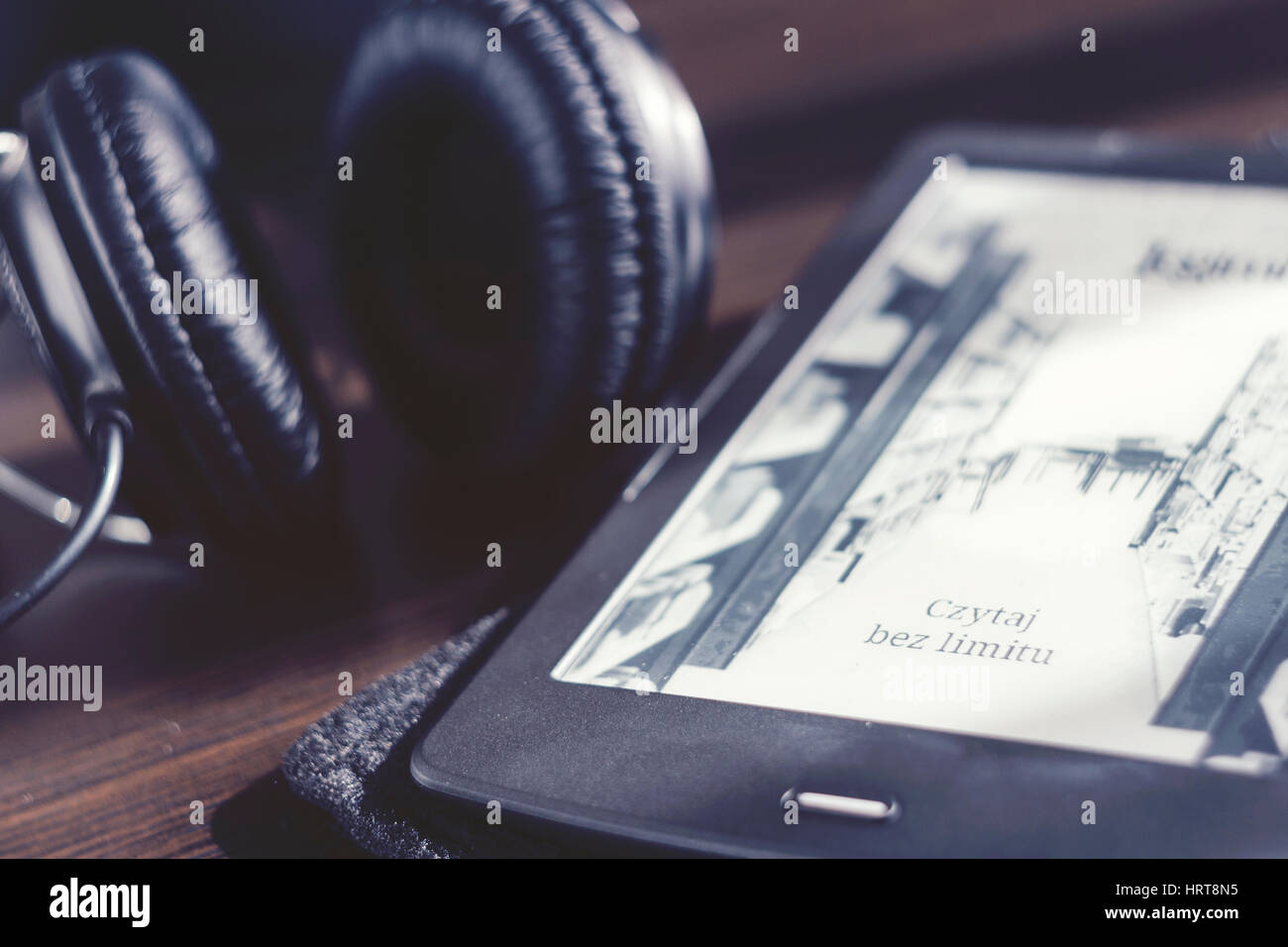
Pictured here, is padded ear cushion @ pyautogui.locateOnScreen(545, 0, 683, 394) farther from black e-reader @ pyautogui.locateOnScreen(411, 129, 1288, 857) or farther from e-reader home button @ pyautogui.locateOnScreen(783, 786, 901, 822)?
e-reader home button @ pyautogui.locateOnScreen(783, 786, 901, 822)

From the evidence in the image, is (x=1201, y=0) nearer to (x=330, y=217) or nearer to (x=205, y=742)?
(x=330, y=217)

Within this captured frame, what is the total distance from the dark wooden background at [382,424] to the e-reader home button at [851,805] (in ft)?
0.51

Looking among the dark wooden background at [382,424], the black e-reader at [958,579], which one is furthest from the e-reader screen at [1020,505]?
the dark wooden background at [382,424]

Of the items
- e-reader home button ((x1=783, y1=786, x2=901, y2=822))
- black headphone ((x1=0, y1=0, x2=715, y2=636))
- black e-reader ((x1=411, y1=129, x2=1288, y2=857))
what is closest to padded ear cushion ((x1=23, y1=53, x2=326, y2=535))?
black headphone ((x1=0, y1=0, x2=715, y2=636))

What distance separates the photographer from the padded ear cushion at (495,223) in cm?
51

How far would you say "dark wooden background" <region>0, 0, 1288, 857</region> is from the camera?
46cm

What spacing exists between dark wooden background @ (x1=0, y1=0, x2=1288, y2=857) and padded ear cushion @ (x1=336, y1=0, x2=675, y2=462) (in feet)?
0.16

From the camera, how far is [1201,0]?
91 centimetres

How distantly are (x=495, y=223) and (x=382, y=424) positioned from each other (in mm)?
137

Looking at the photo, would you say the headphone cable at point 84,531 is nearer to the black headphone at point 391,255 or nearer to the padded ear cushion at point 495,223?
the black headphone at point 391,255

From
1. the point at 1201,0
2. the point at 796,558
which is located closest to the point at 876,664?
the point at 796,558

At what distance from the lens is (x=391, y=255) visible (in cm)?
58

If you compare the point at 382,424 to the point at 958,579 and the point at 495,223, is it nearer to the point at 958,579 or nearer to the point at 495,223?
the point at 495,223

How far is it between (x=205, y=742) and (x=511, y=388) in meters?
0.18
